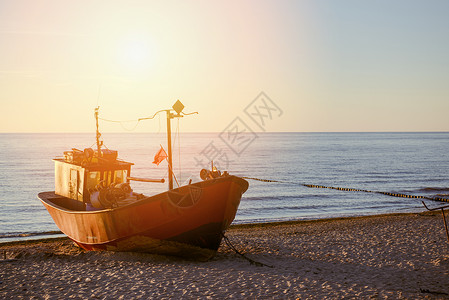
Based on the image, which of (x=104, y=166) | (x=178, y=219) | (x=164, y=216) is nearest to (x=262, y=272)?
(x=178, y=219)

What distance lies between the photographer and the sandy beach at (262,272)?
31.4 ft

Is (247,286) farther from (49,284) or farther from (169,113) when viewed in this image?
(169,113)

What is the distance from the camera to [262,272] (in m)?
11.3

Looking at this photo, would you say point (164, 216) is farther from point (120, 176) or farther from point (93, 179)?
point (93, 179)

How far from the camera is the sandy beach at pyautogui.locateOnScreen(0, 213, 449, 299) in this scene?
9562 mm

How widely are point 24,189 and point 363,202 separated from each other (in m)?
30.4

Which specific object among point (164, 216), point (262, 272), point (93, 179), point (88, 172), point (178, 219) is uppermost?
point (88, 172)

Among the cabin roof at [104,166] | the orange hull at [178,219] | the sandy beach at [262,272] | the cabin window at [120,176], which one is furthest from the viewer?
the cabin window at [120,176]

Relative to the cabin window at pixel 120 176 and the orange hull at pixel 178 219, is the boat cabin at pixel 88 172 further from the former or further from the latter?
the orange hull at pixel 178 219

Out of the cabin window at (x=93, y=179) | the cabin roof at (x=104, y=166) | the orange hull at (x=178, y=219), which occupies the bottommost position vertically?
the orange hull at (x=178, y=219)

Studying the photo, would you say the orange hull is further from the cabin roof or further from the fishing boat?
the cabin roof

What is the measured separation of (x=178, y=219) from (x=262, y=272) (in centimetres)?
289

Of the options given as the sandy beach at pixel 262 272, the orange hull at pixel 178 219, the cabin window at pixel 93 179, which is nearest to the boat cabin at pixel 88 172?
the cabin window at pixel 93 179

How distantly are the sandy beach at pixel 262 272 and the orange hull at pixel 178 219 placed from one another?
0.54 metres
